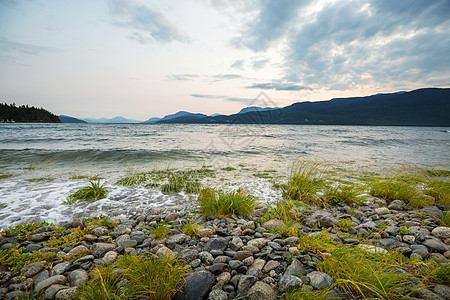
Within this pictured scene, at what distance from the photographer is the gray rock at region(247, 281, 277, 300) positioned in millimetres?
2119

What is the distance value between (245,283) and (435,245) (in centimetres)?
332

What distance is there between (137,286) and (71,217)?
3791mm

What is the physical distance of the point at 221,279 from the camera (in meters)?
2.44

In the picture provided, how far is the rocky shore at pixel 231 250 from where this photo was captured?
2252 millimetres

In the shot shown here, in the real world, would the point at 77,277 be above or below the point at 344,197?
above

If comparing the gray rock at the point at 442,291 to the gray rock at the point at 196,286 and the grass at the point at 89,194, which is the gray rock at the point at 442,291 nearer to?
the gray rock at the point at 196,286

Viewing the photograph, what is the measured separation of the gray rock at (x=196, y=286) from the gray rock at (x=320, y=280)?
4.06ft

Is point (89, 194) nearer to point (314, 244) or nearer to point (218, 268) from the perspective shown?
point (218, 268)

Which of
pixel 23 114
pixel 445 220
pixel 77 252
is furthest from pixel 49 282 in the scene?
pixel 23 114

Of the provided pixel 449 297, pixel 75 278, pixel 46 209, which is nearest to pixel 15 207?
pixel 46 209

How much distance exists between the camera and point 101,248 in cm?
316

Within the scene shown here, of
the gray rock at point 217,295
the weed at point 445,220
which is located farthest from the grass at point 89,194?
the weed at point 445,220

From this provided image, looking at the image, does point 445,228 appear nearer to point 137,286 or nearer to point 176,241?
point 176,241

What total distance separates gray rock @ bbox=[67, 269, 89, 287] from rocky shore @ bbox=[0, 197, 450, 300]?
0.5 inches
